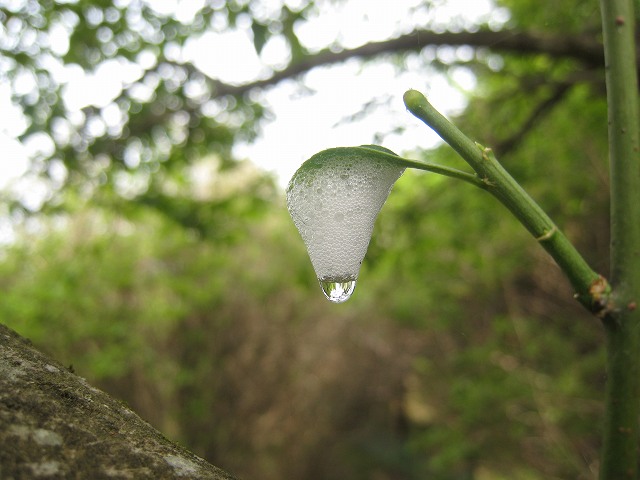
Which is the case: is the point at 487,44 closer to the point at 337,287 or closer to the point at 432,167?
the point at 337,287

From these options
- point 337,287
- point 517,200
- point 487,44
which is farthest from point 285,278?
point 517,200

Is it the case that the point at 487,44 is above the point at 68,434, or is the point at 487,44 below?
above

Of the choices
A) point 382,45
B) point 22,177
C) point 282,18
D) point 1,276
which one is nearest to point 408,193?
point 382,45

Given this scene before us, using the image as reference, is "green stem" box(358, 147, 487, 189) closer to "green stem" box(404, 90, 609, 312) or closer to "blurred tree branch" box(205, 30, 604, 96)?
"green stem" box(404, 90, 609, 312)

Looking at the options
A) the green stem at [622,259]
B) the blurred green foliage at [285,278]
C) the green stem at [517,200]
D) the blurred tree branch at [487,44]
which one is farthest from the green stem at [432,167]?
the blurred tree branch at [487,44]

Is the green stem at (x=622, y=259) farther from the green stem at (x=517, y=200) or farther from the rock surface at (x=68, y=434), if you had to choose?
the rock surface at (x=68, y=434)

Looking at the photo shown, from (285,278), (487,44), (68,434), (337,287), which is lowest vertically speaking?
(68,434)

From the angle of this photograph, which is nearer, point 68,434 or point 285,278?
point 68,434

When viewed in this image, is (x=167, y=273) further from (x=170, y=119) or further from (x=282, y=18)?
(x=282, y=18)
